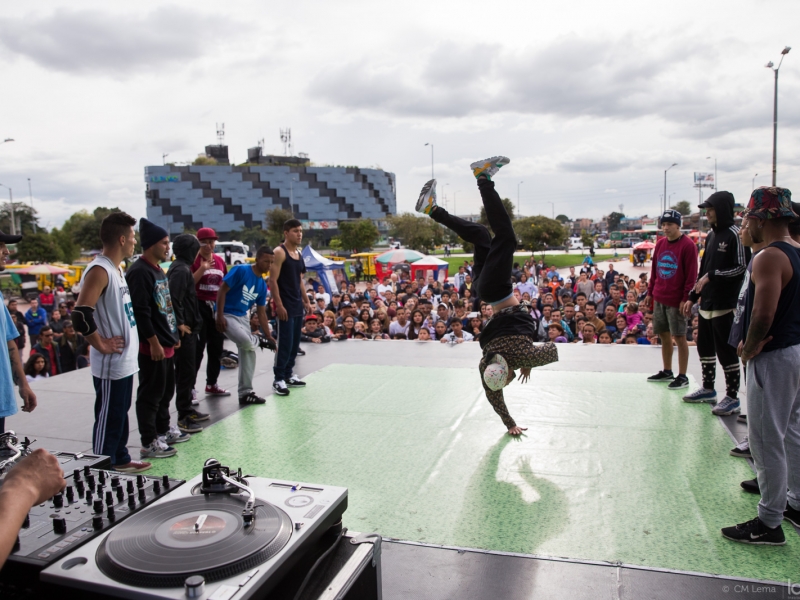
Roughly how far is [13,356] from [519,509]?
3116mm

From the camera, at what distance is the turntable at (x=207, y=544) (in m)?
1.21

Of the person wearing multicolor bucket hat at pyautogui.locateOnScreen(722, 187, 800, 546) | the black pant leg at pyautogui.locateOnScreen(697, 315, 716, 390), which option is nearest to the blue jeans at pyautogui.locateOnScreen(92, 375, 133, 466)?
the person wearing multicolor bucket hat at pyautogui.locateOnScreen(722, 187, 800, 546)

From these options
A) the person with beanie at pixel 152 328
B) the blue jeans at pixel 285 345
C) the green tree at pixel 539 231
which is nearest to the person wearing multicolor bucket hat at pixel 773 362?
the person with beanie at pixel 152 328

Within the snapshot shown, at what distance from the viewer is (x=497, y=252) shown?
4.14 meters

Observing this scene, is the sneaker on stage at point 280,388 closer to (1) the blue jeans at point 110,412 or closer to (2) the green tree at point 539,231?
(1) the blue jeans at point 110,412

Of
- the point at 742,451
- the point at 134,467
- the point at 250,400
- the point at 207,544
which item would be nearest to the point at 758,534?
the point at 742,451

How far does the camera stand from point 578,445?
162 inches

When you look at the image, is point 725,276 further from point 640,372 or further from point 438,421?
point 438,421

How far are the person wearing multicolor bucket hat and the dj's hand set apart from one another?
2936mm

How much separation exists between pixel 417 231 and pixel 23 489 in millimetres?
50852

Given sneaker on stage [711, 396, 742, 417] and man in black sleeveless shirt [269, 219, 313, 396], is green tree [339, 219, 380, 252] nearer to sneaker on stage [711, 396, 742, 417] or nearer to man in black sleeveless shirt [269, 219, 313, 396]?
man in black sleeveless shirt [269, 219, 313, 396]

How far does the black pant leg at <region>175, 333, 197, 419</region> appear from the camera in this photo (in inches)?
191

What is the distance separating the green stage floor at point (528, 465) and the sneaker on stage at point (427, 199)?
1798 millimetres

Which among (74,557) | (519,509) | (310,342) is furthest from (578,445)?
(310,342)
